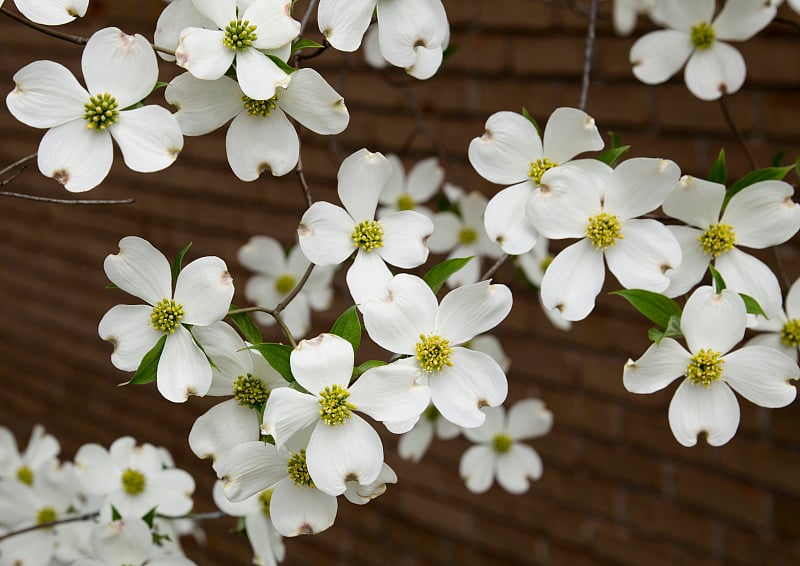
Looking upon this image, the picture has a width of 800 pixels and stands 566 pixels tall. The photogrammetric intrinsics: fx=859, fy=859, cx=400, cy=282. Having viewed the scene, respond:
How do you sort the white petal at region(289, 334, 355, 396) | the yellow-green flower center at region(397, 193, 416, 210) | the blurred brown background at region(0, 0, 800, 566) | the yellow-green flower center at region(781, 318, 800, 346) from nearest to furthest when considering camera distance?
the white petal at region(289, 334, 355, 396) < the yellow-green flower center at region(781, 318, 800, 346) < the yellow-green flower center at region(397, 193, 416, 210) < the blurred brown background at region(0, 0, 800, 566)

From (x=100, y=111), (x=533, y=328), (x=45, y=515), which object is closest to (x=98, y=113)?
(x=100, y=111)

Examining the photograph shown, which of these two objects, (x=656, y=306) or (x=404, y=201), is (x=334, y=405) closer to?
(x=656, y=306)

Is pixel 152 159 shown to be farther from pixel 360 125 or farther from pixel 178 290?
pixel 360 125

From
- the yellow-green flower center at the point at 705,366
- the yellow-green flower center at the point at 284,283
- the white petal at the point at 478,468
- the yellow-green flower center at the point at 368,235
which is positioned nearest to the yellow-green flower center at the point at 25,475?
the yellow-green flower center at the point at 284,283

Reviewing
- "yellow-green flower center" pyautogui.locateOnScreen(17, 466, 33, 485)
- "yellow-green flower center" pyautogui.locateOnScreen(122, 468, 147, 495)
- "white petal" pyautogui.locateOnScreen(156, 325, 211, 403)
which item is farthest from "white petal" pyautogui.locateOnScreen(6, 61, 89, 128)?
"yellow-green flower center" pyautogui.locateOnScreen(17, 466, 33, 485)

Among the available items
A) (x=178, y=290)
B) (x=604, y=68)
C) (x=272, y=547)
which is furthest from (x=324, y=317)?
(x=178, y=290)

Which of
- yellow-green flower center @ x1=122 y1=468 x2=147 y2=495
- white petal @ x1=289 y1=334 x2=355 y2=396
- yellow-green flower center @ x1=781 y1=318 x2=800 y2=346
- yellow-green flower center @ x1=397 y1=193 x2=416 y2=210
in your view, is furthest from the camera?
yellow-green flower center @ x1=397 y1=193 x2=416 y2=210

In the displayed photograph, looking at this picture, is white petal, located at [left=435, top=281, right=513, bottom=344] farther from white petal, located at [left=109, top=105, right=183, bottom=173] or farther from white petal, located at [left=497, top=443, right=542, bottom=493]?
white petal, located at [left=497, top=443, right=542, bottom=493]
